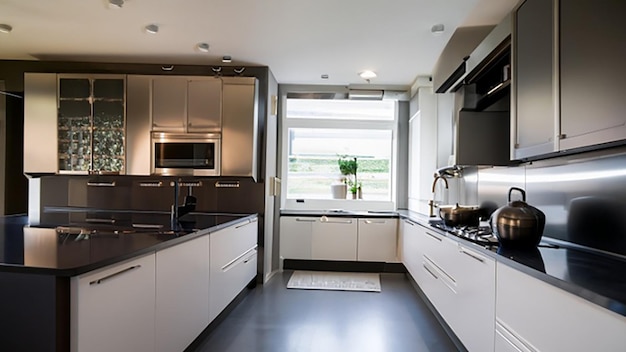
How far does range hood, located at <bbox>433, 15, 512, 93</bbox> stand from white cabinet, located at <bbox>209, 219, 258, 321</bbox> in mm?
2141

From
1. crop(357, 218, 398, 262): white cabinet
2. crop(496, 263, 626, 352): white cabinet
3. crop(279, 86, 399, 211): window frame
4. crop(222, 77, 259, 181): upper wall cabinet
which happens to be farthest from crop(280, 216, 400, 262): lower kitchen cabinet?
crop(496, 263, 626, 352): white cabinet

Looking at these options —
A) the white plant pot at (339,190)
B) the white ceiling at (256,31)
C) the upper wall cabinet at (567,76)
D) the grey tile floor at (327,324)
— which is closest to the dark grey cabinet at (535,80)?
the upper wall cabinet at (567,76)

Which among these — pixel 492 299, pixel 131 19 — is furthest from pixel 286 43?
pixel 492 299

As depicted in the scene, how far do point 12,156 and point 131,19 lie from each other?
103 inches

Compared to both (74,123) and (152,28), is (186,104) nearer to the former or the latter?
(152,28)

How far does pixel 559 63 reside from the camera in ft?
5.55

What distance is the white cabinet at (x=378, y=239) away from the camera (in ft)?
15.9

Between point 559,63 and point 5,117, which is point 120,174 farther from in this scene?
point 559,63

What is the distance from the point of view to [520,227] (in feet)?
6.22

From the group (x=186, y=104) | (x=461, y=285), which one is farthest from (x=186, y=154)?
(x=461, y=285)

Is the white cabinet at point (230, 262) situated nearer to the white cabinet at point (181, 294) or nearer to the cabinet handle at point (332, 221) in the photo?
the white cabinet at point (181, 294)

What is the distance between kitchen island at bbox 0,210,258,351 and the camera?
128 cm

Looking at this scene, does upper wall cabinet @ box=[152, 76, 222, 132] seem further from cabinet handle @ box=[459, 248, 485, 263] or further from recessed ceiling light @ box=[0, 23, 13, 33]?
cabinet handle @ box=[459, 248, 485, 263]

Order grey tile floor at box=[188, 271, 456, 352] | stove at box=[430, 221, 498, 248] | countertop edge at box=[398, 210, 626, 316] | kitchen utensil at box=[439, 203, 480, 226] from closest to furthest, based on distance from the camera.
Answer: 1. countertop edge at box=[398, 210, 626, 316]
2. stove at box=[430, 221, 498, 248]
3. grey tile floor at box=[188, 271, 456, 352]
4. kitchen utensil at box=[439, 203, 480, 226]
